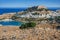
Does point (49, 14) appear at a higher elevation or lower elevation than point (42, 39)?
lower

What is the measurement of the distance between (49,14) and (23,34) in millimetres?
46914

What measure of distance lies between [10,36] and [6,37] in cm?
20

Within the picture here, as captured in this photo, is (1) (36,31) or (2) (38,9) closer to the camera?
(1) (36,31)

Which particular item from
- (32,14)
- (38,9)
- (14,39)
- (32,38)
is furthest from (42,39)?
(38,9)

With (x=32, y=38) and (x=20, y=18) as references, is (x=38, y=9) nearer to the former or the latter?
(x=20, y=18)

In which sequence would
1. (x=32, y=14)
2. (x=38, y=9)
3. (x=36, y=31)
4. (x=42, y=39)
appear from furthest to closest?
1. (x=38, y=9)
2. (x=32, y=14)
3. (x=36, y=31)
4. (x=42, y=39)

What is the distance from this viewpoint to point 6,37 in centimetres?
991

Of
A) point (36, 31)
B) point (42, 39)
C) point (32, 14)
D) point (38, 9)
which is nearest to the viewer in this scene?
point (42, 39)

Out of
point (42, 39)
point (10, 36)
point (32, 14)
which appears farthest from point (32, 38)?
point (32, 14)

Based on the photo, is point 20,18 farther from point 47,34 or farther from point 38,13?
point 47,34

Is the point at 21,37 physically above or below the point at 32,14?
above

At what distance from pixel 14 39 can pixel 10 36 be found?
0.37 meters

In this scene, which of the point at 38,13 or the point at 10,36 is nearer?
the point at 10,36

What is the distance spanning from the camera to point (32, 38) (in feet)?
31.9
